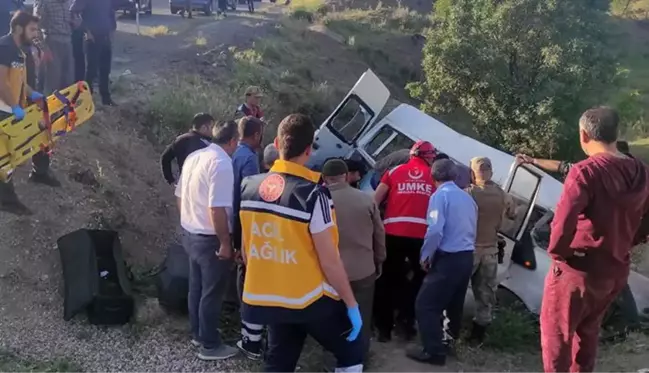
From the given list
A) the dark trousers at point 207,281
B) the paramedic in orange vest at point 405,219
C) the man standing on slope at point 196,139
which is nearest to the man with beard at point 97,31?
the man standing on slope at point 196,139

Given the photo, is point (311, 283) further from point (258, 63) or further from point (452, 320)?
point (258, 63)

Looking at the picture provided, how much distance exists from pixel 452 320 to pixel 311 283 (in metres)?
2.65

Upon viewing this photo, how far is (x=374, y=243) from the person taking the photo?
5.23 metres

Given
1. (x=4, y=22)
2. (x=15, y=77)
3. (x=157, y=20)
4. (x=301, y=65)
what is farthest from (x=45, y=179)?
(x=157, y=20)

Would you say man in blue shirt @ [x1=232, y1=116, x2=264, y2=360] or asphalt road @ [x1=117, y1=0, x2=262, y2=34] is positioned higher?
man in blue shirt @ [x1=232, y1=116, x2=264, y2=360]

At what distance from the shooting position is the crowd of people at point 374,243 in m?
3.71

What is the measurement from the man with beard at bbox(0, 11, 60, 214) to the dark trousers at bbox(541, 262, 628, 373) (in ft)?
15.1

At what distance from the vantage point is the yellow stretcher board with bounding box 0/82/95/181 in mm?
6188

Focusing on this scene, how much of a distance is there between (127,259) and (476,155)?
4.36 m

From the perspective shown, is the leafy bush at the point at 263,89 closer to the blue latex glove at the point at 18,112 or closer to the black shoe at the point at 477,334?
the blue latex glove at the point at 18,112

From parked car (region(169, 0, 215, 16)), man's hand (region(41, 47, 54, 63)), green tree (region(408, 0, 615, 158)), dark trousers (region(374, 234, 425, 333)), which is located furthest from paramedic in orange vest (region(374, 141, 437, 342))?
parked car (region(169, 0, 215, 16))

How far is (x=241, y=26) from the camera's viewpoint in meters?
21.0

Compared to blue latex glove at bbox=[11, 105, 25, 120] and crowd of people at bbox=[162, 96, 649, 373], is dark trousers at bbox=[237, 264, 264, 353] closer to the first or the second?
crowd of people at bbox=[162, 96, 649, 373]

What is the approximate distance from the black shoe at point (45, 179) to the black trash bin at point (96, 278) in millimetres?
1372
